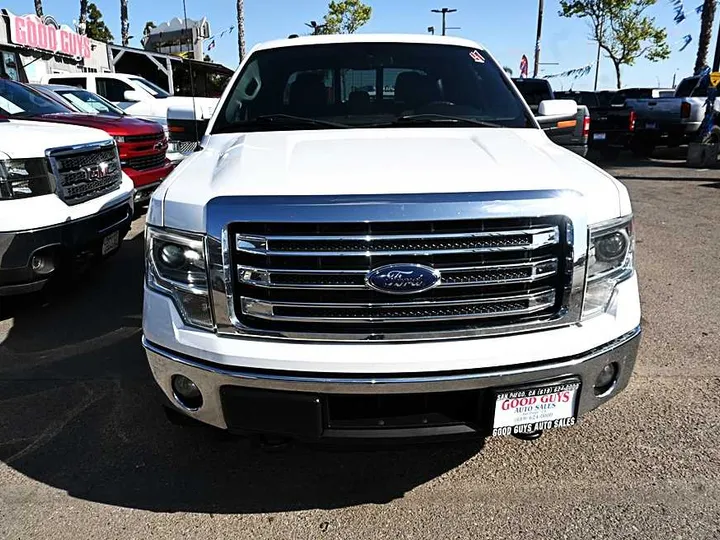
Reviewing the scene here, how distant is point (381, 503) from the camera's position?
2559 mm

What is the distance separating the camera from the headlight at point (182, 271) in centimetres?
221

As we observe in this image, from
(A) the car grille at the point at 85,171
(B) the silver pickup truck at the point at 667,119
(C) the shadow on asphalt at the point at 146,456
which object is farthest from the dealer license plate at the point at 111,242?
(B) the silver pickup truck at the point at 667,119

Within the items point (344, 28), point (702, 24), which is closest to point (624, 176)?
point (702, 24)

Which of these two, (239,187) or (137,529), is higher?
(239,187)

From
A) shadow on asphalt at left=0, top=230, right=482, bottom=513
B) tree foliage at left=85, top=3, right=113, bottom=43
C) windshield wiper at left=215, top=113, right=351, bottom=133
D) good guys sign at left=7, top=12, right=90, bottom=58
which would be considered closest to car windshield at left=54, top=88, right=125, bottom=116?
shadow on asphalt at left=0, top=230, right=482, bottom=513

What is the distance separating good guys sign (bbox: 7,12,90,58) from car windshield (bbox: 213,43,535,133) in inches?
594

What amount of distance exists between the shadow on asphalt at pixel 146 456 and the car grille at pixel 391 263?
1.67 feet

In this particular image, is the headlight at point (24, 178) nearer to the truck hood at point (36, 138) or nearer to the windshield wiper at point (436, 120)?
the truck hood at point (36, 138)

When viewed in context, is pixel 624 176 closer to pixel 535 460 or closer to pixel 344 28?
pixel 535 460

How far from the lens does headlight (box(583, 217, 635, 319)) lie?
2246 mm

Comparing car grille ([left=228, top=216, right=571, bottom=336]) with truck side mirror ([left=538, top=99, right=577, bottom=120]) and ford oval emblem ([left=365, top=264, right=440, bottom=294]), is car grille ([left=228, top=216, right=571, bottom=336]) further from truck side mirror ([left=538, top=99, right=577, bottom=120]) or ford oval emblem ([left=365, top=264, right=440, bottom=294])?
truck side mirror ([left=538, top=99, right=577, bottom=120])

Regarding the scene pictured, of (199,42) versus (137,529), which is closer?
(137,529)

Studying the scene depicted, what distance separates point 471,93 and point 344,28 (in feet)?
122

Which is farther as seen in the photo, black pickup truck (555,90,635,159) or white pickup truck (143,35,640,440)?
black pickup truck (555,90,635,159)
